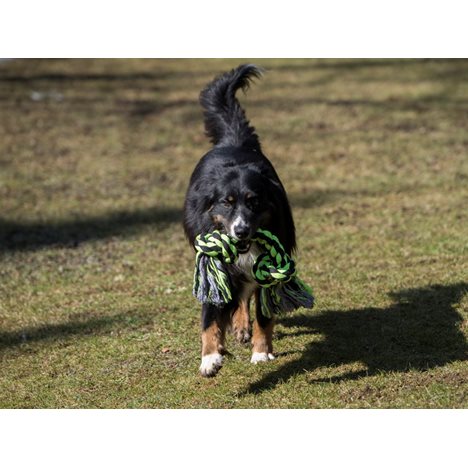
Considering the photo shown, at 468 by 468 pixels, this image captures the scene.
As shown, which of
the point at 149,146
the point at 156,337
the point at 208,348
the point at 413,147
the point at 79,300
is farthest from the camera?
the point at 149,146

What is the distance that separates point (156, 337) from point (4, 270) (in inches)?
120

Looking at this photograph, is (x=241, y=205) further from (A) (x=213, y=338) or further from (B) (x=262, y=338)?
(B) (x=262, y=338)

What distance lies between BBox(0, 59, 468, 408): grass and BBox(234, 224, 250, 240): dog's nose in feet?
3.76

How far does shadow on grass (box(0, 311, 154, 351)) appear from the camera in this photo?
7.26m

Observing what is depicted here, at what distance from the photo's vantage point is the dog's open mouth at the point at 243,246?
5.78 meters

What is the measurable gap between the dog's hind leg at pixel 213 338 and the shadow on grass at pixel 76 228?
4643 mm

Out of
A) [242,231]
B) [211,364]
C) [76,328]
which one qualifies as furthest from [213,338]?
[76,328]

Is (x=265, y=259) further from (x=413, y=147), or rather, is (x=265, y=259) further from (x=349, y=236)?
(x=413, y=147)

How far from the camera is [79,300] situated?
824 centimetres

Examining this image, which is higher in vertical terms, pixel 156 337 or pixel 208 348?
pixel 208 348

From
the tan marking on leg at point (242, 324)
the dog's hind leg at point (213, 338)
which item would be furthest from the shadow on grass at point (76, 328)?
the dog's hind leg at point (213, 338)

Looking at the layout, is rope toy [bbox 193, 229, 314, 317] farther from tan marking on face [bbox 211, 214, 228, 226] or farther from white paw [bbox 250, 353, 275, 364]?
white paw [bbox 250, 353, 275, 364]

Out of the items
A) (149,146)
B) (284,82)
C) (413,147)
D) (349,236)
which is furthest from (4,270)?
(284,82)

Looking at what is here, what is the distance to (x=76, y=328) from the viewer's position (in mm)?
Answer: 7453
